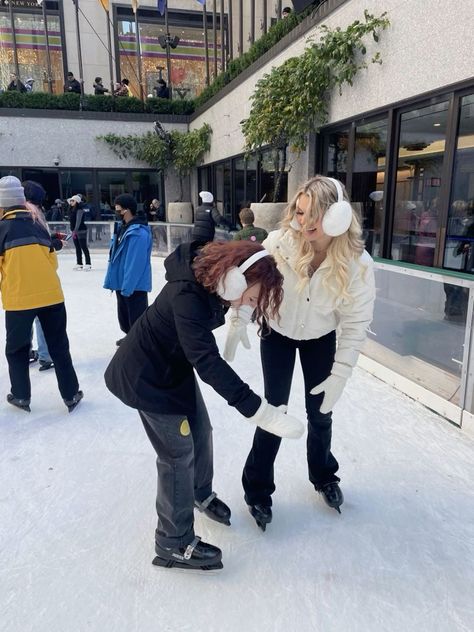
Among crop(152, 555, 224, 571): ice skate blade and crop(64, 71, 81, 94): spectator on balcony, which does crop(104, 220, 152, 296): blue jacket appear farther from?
crop(64, 71, 81, 94): spectator on balcony

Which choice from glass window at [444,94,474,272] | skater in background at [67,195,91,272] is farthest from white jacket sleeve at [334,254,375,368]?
skater in background at [67,195,91,272]

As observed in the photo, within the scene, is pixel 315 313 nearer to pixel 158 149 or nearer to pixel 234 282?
pixel 234 282

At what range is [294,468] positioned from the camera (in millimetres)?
2307

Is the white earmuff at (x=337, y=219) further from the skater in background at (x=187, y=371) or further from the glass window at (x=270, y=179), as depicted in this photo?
the glass window at (x=270, y=179)

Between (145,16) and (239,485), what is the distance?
19258mm

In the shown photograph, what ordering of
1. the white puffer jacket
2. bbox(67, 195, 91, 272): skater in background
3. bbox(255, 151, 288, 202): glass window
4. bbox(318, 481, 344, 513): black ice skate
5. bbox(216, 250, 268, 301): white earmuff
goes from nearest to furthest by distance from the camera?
bbox(216, 250, 268, 301): white earmuff, the white puffer jacket, bbox(318, 481, 344, 513): black ice skate, bbox(255, 151, 288, 202): glass window, bbox(67, 195, 91, 272): skater in background

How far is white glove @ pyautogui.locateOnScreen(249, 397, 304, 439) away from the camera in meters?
1.42

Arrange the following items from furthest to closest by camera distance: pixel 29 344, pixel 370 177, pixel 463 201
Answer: pixel 370 177 < pixel 463 201 < pixel 29 344

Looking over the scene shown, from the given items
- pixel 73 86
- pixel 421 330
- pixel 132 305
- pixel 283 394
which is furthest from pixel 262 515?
pixel 73 86

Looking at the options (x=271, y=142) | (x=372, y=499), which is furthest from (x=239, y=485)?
(x=271, y=142)

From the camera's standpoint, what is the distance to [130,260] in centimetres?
373

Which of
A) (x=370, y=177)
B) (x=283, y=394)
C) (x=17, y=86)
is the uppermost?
(x=17, y=86)

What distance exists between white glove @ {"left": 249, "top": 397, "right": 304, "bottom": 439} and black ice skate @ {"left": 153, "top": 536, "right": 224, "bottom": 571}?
1.83 ft

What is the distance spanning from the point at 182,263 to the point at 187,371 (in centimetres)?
39
